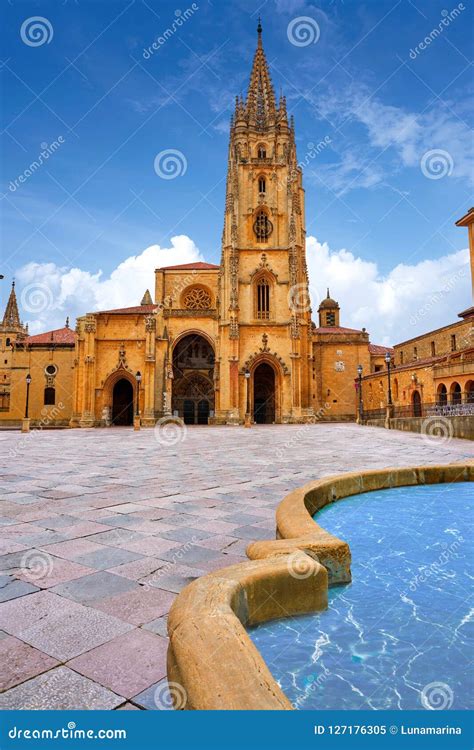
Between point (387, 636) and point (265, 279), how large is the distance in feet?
112

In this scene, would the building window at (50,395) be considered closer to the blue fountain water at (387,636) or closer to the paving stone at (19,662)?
the blue fountain water at (387,636)

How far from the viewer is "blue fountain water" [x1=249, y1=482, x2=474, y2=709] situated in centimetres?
194

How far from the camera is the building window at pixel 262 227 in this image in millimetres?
35906

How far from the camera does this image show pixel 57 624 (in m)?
2.26

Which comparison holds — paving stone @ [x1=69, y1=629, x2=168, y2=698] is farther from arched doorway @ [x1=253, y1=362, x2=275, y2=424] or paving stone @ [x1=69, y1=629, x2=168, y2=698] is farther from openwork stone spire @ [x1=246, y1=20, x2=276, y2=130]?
openwork stone spire @ [x1=246, y1=20, x2=276, y2=130]

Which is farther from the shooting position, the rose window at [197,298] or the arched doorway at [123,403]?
the rose window at [197,298]

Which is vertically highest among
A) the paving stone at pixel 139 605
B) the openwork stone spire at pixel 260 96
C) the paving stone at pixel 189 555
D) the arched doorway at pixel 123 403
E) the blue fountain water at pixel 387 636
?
the openwork stone spire at pixel 260 96

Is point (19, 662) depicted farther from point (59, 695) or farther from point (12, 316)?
point (12, 316)

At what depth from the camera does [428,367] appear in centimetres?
2952

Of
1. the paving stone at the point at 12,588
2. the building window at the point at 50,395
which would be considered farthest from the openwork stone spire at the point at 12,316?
the paving stone at the point at 12,588

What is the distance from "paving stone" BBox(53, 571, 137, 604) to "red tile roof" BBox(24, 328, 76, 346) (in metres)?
38.5

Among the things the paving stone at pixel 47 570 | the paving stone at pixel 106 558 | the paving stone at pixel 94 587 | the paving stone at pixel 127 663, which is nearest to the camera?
the paving stone at pixel 127 663

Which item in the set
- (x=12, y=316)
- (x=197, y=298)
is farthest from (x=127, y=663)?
(x=12, y=316)
